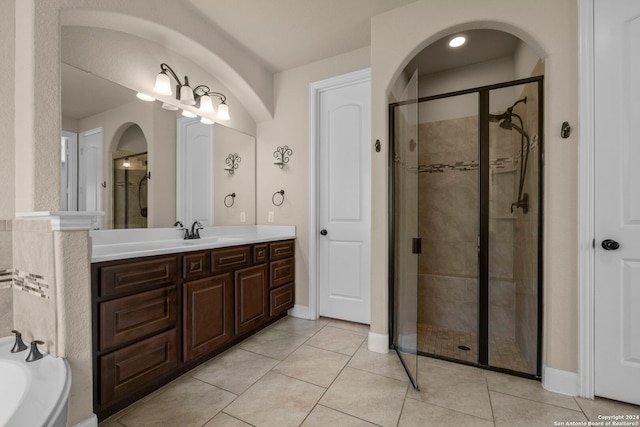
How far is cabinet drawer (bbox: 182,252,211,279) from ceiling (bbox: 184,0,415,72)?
1.90 meters

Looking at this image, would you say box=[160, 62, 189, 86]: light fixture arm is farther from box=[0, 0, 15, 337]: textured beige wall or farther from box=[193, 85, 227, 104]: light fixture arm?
box=[0, 0, 15, 337]: textured beige wall

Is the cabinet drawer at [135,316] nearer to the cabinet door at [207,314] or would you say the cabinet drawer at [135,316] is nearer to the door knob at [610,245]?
the cabinet door at [207,314]

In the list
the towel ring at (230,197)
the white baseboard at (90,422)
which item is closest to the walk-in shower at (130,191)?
→ the towel ring at (230,197)

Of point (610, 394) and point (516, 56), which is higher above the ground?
point (516, 56)

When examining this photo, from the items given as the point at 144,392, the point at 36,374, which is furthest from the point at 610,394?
the point at 36,374

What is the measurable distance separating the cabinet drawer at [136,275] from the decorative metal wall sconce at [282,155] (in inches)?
64.2

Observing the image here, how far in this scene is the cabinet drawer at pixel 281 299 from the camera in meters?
2.63

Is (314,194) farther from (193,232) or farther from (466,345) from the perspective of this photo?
(466,345)

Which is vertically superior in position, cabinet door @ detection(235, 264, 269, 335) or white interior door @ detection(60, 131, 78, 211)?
white interior door @ detection(60, 131, 78, 211)

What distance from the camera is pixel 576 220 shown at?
1.64m

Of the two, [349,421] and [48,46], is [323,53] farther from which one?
[349,421]

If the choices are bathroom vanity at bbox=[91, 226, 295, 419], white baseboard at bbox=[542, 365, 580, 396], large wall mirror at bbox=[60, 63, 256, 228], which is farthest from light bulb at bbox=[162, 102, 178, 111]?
white baseboard at bbox=[542, 365, 580, 396]

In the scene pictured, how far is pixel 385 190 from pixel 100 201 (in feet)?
6.95

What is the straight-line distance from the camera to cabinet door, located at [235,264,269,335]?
224cm
